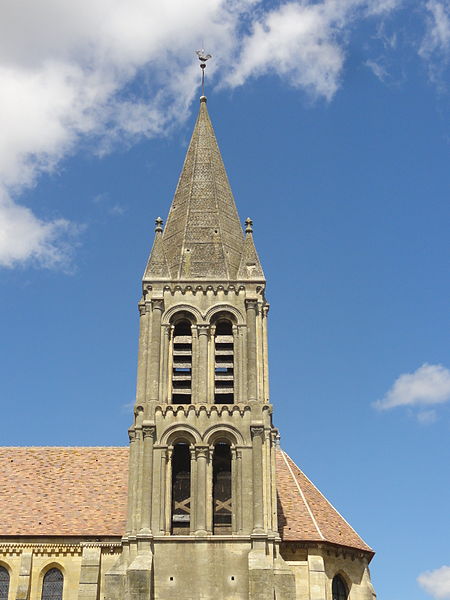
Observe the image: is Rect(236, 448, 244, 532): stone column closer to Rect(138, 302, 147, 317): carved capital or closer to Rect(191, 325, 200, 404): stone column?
Rect(191, 325, 200, 404): stone column

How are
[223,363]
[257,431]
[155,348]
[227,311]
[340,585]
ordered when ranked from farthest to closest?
[227,311]
[223,363]
[155,348]
[340,585]
[257,431]

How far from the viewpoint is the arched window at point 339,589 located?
32.5 m

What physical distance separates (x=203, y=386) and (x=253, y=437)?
2678 mm

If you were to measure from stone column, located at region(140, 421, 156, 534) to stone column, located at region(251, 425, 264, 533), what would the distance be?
348 centimetres

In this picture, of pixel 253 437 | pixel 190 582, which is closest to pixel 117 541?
pixel 190 582

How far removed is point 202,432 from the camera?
31859mm

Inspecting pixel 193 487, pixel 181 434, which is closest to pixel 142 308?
pixel 181 434

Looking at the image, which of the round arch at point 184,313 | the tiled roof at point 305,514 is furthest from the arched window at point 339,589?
the round arch at point 184,313

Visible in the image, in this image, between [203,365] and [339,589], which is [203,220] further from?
[339,589]

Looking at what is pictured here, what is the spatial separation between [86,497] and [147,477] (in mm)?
4639

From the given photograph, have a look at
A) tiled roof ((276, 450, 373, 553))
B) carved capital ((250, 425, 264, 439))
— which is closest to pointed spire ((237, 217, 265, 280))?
carved capital ((250, 425, 264, 439))

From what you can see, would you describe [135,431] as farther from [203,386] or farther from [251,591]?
[251,591]

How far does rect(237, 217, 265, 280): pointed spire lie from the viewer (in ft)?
115

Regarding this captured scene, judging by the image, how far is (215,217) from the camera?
3747 centimetres
